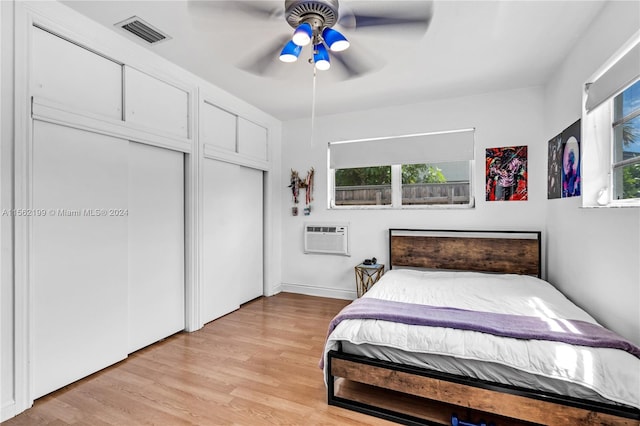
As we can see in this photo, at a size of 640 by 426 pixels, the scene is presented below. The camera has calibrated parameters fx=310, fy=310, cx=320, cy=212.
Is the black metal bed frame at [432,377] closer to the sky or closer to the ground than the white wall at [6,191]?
closer to the ground

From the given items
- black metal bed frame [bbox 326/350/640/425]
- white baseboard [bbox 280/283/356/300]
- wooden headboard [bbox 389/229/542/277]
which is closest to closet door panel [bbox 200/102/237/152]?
white baseboard [bbox 280/283/356/300]

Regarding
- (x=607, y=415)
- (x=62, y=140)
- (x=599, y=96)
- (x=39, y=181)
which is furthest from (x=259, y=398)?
(x=599, y=96)

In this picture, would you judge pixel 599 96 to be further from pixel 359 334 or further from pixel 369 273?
pixel 369 273

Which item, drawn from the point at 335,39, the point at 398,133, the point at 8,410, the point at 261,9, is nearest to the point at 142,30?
the point at 261,9

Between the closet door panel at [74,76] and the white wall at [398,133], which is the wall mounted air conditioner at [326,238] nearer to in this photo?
the white wall at [398,133]

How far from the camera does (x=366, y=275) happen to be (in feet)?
13.5

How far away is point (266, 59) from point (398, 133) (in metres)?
2.46

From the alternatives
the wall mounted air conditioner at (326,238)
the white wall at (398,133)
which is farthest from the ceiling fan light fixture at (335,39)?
the wall mounted air conditioner at (326,238)

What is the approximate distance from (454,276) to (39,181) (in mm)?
3616

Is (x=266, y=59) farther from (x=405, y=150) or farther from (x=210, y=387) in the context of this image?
(x=405, y=150)

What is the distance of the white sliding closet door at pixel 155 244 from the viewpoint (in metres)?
2.72

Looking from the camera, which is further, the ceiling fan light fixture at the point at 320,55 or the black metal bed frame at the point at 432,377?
the ceiling fan light fixture at the point at 320,55

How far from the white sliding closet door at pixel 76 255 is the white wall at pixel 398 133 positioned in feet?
5.97

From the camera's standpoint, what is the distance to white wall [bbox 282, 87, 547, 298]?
3500mm
